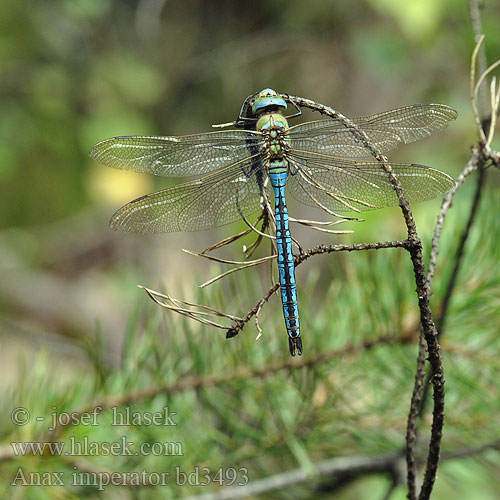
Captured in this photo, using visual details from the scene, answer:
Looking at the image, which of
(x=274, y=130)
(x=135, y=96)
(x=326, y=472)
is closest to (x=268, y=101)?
(x=274, y=130)

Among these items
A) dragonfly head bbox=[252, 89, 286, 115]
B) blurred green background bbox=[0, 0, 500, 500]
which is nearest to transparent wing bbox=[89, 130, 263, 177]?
dragonfly head bbox=[252, 89, 286, 115]

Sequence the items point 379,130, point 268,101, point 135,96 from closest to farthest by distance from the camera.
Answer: point 268,101
point 379,130
point 135,96

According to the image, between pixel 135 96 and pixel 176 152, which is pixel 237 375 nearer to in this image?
pixel 176 152

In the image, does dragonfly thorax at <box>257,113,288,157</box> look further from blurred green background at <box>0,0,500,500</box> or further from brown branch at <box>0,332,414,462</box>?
blurred green background at <box>0,0,500,500</box>

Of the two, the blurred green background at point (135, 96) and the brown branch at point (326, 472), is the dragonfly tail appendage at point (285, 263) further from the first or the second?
the blurred green background at point (135, 96)

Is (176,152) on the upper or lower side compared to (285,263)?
upper

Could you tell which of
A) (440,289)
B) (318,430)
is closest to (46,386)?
(318,430)

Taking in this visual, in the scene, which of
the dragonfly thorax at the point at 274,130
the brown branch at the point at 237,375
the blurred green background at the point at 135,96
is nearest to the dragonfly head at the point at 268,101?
the dragonfly thorax at the point at 274,130

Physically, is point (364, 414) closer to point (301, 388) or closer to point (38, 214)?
point (301, 388)
